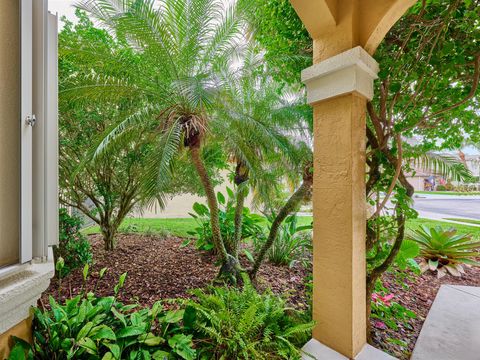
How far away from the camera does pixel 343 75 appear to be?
5.51 feet

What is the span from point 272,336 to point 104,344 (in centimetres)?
121

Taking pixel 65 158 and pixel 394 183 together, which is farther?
pixel 65 158

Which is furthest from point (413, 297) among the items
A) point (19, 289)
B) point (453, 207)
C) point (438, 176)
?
point (19, 289)

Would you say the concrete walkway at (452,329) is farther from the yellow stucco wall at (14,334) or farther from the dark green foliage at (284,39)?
the dark green foliage at (284,39)

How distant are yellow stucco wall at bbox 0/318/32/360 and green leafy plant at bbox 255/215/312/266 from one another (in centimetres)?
344

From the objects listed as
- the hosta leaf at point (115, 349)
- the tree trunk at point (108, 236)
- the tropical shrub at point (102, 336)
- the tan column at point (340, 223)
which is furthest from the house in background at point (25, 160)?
the tree trunk at point (108, 236)

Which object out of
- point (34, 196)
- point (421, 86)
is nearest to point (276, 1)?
point (421, 86)

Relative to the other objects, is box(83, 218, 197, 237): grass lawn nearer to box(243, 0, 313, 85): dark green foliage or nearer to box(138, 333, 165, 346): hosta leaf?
box(138, 333, 165, 346): hosta leaf

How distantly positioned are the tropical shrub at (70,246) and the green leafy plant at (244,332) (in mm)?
2715

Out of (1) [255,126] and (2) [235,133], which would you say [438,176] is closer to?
(1) [255,126]

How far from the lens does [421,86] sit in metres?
1.87

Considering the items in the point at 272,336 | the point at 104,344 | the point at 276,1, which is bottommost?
the point at 272,336

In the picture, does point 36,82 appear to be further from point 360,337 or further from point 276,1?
point 360,337

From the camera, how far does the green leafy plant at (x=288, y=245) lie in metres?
4.31
